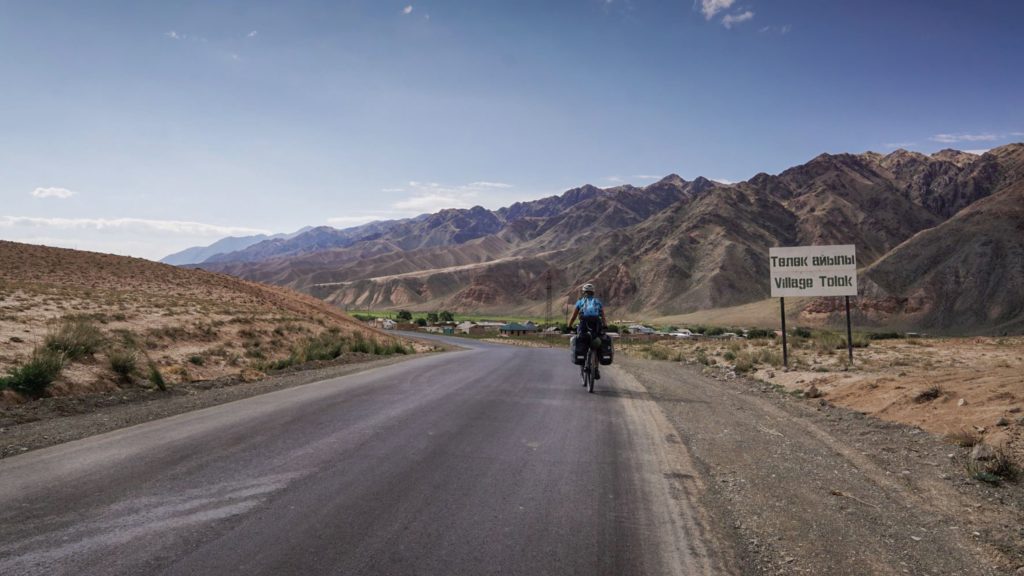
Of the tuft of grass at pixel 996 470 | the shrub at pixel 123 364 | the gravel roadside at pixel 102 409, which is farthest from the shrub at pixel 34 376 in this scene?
the tuft of grass at pixel 996 470

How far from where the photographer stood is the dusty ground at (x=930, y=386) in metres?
8.72

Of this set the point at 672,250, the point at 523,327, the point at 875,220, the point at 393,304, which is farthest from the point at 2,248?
the point at 875,220

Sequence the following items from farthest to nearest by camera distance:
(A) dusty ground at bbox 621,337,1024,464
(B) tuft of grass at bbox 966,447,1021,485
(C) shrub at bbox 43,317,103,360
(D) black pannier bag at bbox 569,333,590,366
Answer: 1. (C) shrub at bbox 43,317,103,360
2. (D) black pannier bag at bbox 569,333,590,366
3. (A) dusty ground at bbox 621,337,1024,464
4. (B) tuft of grass at bbox 966,447,1021,485

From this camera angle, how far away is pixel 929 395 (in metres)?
10.8

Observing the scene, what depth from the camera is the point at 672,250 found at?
443 feet

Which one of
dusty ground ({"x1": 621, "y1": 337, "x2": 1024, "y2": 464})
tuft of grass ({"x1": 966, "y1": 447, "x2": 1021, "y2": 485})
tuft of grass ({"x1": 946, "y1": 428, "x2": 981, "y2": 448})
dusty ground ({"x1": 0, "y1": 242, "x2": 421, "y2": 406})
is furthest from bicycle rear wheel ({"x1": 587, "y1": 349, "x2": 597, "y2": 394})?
dusty ground ({"x1": 0, "y1": 242, "x2": 421, "y2": 406})

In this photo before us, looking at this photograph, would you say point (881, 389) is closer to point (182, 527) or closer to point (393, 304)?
point (182, 527)

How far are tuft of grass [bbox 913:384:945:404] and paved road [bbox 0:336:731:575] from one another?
5.07 meters

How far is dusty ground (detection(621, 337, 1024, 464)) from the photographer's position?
8.72 m

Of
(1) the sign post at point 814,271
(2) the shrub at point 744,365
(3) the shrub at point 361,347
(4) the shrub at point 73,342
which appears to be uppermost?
(1) the sign post at point 814,271

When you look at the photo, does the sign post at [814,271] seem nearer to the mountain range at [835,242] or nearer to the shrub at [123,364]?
the shrub at [123,364]

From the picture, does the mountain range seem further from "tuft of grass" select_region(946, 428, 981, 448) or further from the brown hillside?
"tuft of grass" select_region(946, 428, 981, 448)

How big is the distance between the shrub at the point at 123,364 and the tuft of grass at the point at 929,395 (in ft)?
52.8

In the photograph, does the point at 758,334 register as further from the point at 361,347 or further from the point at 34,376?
the point at 34,376
